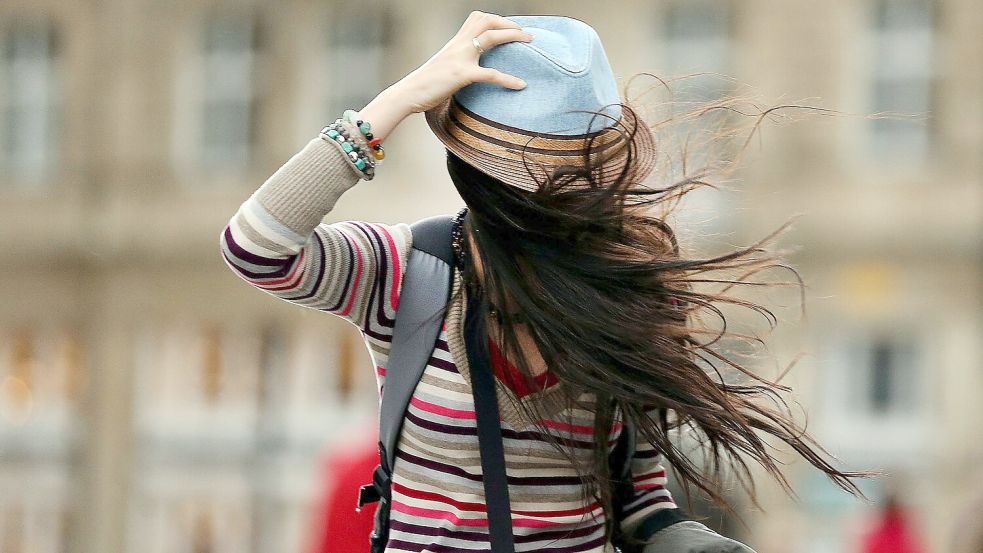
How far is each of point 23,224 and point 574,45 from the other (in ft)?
58.0

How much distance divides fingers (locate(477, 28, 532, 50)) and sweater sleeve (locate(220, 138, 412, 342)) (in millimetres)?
281

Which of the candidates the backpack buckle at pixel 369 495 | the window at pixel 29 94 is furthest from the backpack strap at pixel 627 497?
the window at pixel 29 94

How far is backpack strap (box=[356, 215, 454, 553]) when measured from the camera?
239 centimetres

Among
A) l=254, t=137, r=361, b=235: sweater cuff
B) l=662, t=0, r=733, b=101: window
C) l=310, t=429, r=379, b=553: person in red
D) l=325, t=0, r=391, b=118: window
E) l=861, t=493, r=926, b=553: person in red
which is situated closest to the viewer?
l=254, t=137, r=361, b=235: sweater cuff

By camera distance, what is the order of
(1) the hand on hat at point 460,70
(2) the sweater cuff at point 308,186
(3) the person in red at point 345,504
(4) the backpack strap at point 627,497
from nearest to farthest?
1. (2) the sweater cuff at point 308,186
2. (1) the hand on hat at point 460,70
3. (4) the backpack strap at point 627,497
4. (3) the person in red at point 345,504

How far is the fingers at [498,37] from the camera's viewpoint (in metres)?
2.38

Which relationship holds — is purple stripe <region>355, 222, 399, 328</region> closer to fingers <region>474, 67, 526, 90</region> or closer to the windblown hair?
the windblown hair

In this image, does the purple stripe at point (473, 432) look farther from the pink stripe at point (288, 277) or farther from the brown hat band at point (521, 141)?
the brown hat band at point (521, 141)

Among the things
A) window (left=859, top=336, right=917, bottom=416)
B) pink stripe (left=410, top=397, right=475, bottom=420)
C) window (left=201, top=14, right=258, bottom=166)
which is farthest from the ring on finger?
window (left=201, top=14, right=258, bottom=166)

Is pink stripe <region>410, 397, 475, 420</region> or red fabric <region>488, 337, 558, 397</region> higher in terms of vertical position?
red fabric <region>488, 337, 558, 397</region>

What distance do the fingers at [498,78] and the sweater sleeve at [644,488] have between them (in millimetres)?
649

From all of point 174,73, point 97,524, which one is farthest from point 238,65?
point 97,524

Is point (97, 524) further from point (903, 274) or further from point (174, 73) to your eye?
point (903, 274)

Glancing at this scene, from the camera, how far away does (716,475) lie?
255 centimetres
